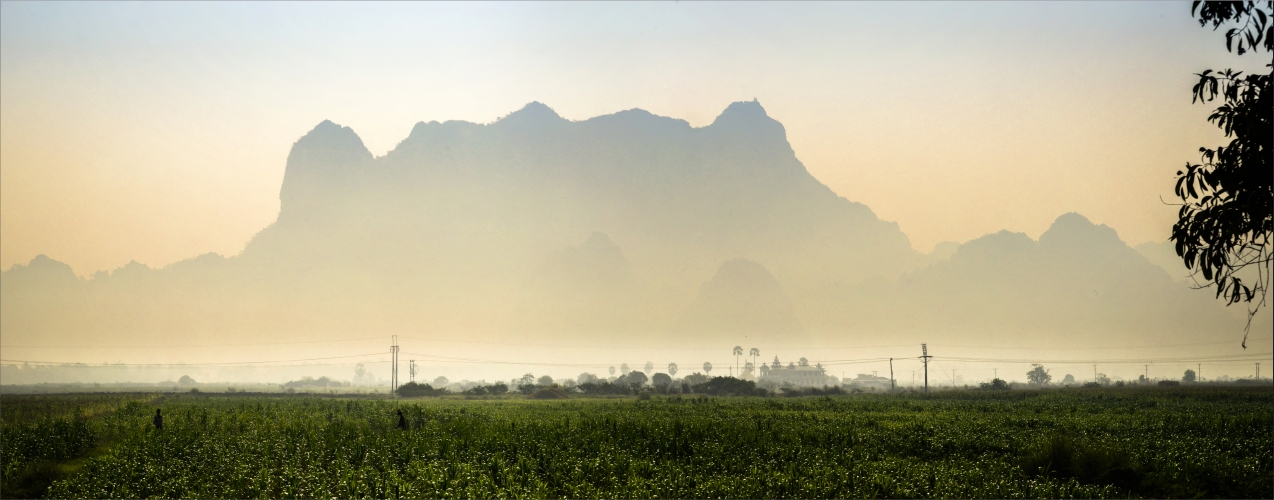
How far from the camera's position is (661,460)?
2914 centimetres

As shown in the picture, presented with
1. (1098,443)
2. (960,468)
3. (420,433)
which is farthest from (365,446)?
(1098,443)

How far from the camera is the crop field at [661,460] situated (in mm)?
24797

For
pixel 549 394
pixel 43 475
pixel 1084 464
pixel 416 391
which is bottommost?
pixel 416 391

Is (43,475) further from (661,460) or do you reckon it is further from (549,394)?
(549,394)

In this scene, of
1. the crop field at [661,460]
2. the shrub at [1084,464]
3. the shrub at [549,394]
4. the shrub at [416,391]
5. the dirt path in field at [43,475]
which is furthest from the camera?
the shrub at [416,391]

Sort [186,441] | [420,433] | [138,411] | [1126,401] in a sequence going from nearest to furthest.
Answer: [186,441] → [420,433] → [138,411] → [1126,401]

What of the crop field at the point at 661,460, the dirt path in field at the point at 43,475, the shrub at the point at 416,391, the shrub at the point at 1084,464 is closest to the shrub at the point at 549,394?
the shrub at the point at 416,391

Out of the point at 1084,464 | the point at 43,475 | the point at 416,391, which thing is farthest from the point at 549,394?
the point at 1084,464

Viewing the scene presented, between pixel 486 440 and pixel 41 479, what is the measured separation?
1730cm

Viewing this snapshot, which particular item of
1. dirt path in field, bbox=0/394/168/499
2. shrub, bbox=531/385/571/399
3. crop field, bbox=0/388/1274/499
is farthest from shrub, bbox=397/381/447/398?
dirt path in field, bbox=0/394/168/499

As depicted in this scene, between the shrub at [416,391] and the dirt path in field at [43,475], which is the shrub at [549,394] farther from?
the dirt path in field at [43,475]

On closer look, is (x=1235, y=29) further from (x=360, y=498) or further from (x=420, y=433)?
(x=420, y=433)

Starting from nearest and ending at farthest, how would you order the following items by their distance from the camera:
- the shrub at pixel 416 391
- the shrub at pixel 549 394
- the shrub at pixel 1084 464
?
the shrub at pixel 1084 464 → the shrub at pixel 549 394 → the shrub at pixel 416 391

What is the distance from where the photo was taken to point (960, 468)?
27.5m
